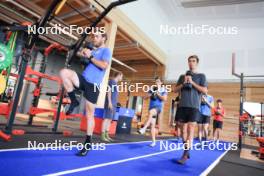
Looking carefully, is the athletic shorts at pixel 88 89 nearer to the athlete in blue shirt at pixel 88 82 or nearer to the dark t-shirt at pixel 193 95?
the athlete in blue shirt at pixel 88 82

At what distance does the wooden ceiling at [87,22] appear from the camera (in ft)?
24.7

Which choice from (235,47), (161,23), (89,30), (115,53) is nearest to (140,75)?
(115,53)

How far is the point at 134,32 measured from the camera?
30.0 feet

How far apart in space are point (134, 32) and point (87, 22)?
2.07 m

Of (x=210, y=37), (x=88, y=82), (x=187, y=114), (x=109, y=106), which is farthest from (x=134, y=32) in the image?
(x=88, y=82)

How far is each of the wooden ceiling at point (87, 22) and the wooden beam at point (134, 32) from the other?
166 mm

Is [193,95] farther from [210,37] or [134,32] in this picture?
[210,37]

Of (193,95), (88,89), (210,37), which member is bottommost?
(88,89)

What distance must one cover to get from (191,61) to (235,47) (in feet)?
30.2

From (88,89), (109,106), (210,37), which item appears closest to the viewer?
(88,89)

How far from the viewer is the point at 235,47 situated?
10977 millimetres

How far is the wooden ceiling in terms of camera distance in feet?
24.7

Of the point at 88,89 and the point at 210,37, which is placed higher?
the point at 210,37

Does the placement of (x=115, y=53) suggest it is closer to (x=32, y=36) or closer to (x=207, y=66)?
(x=207, y=66)
